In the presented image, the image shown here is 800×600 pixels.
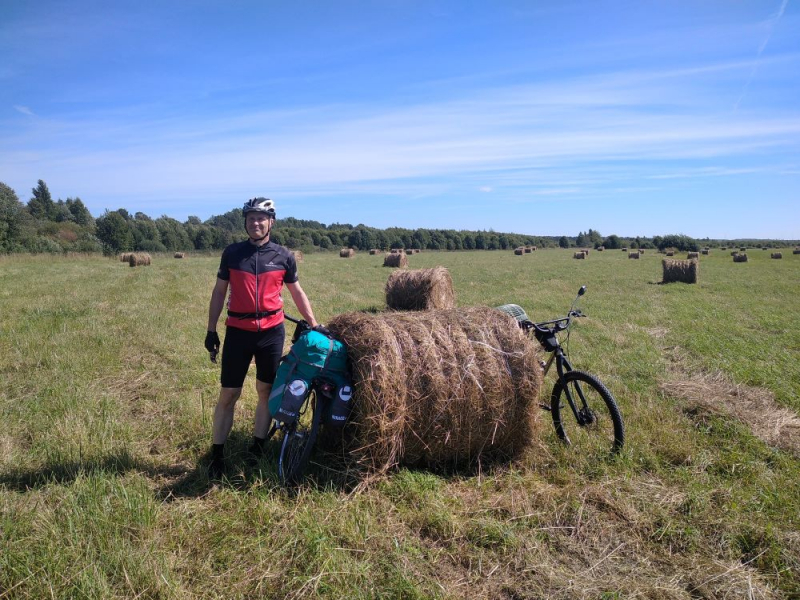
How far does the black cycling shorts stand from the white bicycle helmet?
3.32ft

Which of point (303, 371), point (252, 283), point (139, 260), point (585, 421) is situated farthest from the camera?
point (139, 260)

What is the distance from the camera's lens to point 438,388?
13.3ft

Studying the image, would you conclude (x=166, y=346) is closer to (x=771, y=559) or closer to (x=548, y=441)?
(x=548, y=441)

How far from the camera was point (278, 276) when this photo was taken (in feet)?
13.9

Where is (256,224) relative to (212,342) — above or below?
above

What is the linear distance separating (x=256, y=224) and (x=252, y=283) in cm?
50

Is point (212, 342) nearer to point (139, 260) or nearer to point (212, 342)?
point (212, 342)

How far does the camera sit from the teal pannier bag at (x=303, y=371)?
3826mm

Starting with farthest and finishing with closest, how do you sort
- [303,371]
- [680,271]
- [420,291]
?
[680,271] < [420,291] < [303,371]

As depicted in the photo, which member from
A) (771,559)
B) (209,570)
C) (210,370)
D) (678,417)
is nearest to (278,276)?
(209,570)

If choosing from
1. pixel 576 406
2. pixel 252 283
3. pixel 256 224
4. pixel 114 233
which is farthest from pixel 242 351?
pixel 114 233

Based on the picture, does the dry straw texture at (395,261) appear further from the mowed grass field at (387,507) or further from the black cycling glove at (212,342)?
the black cycling glove at (212,342)

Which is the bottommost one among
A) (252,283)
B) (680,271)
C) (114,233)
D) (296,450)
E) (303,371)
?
(296,450)

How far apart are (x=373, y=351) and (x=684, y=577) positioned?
8.36 feet
